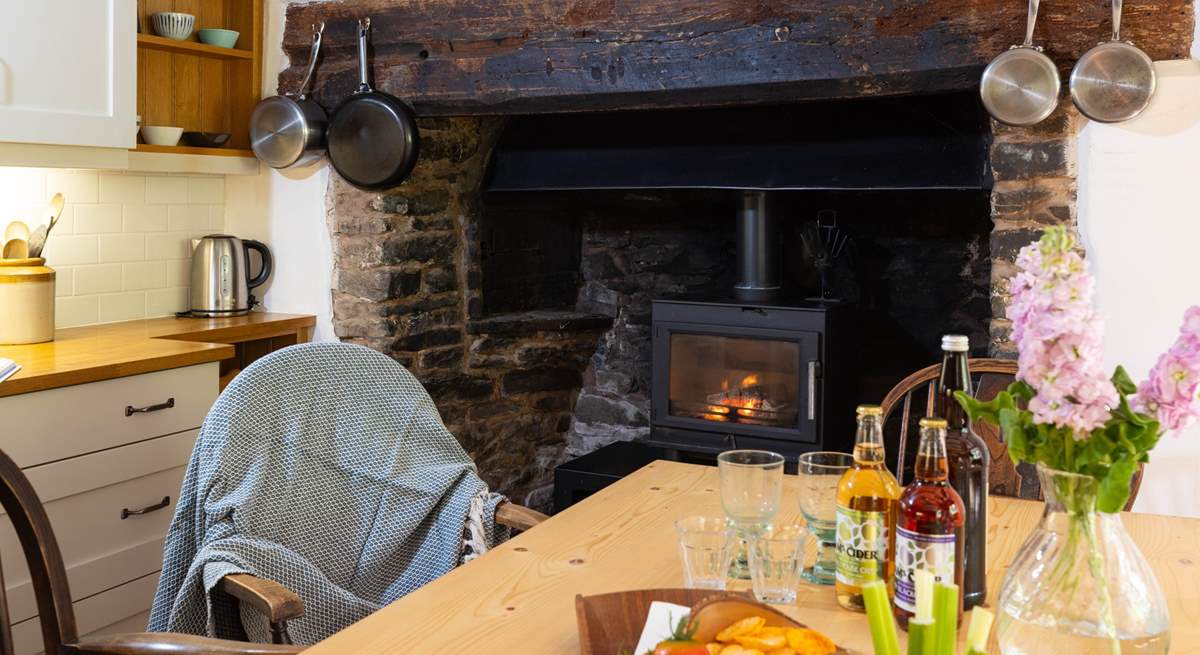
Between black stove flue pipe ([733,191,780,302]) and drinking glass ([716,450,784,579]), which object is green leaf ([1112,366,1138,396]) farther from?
black stove flue pipe ([733,191,780,302])

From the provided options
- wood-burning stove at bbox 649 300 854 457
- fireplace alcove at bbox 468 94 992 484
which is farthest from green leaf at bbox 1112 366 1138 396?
wood-burning stove at bbox 649 300 854 457

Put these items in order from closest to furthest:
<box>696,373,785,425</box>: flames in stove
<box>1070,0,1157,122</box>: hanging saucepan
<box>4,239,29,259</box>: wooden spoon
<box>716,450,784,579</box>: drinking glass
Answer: <box>716,450,784,579</box>: drinking glass → <box>1070,0,1157,122</box>: hanging saucepan → <box>4,239,29,259</box>: wooden spoon → <box>696,373,785,425</box>: flames in stove

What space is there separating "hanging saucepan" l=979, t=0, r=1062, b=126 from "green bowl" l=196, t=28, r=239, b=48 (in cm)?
220

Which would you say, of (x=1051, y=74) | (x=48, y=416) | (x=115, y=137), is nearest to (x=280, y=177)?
(x=115, y=137)

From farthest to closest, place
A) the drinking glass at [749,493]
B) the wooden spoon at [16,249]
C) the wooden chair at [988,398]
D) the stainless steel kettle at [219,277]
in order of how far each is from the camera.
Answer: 1. the stainless steel kettle at [219,277]
2. the wooden spoon at [16,249]
3. the wooden chair at [988,398]
4. the drinking glass at [749,493]

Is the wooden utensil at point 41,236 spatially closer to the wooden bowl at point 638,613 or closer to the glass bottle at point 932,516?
the wooden bowl at point 638,613

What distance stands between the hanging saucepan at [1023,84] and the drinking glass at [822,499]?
4.85ft

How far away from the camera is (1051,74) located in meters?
2.68

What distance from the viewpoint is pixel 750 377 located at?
143 inches

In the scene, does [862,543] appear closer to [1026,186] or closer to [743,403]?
[1026,186]

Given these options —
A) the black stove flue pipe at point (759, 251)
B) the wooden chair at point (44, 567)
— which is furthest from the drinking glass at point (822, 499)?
the black stove flue pipe at point (759, 251)

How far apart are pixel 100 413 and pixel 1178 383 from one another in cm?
250

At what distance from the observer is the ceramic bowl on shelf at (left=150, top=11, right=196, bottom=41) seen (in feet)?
11.3

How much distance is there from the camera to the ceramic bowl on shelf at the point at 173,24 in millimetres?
3453
